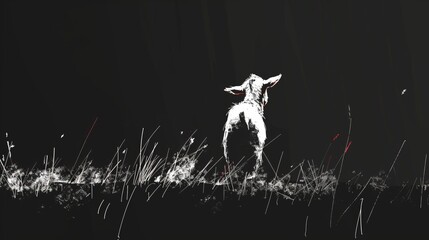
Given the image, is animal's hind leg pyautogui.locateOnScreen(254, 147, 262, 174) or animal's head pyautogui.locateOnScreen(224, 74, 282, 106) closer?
animal's hind leg pyautogui.locateOnScreen(254, 147, 262, 174)

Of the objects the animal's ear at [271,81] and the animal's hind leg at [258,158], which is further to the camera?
the animal's ear at [271,81]

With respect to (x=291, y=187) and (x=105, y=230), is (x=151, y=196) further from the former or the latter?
(x=291, y=187)

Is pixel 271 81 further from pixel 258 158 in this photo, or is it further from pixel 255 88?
pixel 258 158

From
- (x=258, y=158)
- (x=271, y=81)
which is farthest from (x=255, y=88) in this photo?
(x=258, y=158)

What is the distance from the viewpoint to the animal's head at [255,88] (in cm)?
446

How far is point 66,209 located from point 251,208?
1.19 m

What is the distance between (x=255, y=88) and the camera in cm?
456

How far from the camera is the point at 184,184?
362 cm

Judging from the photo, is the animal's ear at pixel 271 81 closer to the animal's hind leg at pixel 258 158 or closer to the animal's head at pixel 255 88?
the animal's head at pixel 255 88

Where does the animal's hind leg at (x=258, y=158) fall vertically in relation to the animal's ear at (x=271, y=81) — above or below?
below

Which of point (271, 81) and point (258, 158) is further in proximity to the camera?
point (271, 81)

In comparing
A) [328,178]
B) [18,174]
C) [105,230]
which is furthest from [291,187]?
[18,174]

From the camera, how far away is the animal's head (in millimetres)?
4457

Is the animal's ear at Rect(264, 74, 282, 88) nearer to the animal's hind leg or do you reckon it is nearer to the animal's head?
the animal's head
